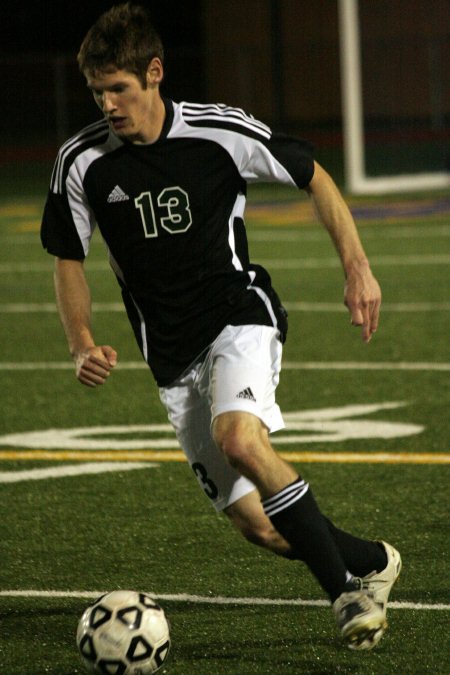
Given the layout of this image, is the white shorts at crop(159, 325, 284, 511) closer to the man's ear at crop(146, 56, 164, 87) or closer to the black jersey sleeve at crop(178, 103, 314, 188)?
the black jersey sleeve at crop(178, 103, 314, 188)

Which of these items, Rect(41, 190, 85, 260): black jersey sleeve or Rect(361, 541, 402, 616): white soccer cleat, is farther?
Rect(41, 190, 85, 260): black jersey sleeve

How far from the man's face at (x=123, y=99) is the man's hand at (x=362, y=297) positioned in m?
0.84

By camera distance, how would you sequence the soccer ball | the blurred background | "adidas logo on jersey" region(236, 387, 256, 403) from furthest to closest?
the blurred background → "adidas logo on jersey" region(236, 387, 256, 403) → the soccer ball

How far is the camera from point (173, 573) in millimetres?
5629

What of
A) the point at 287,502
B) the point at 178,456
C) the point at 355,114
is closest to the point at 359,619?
the point at 287,502

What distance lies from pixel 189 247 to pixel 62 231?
445 millimetres

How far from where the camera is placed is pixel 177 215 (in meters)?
5.06

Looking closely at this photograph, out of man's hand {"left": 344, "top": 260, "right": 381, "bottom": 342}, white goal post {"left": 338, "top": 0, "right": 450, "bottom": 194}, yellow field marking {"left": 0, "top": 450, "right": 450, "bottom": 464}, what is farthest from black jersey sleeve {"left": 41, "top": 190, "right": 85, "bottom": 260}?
white goal post {"left": 338, "top": 0, "right": 450, "bottom": 194}

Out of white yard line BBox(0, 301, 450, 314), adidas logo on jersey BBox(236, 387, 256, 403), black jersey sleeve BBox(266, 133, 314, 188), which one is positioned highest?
black jersey sleeve BBox(266, 133, 314, 188)

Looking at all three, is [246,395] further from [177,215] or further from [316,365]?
[316,365]

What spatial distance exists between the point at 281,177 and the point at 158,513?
6.51ft

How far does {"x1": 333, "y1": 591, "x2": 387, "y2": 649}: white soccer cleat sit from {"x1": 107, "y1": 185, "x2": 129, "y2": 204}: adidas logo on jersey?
148 cm

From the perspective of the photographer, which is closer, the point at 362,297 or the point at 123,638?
the point at 123,638

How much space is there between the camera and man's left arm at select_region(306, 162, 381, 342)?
15.9 ft
